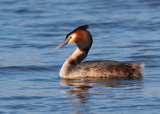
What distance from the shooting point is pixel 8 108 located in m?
8.66

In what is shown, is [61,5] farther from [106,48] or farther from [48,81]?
[48,81]

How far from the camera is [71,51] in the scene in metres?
14.8

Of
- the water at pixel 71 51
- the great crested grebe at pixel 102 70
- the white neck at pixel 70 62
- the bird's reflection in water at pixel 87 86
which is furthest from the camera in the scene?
the white neck at pixel 70 62

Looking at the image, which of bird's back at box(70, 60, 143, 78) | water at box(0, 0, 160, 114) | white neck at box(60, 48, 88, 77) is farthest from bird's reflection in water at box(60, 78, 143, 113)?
white neck at box(60, 48, 88, 77)

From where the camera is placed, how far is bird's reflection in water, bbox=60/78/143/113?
30.1ft

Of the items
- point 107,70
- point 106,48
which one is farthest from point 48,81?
point 106,48

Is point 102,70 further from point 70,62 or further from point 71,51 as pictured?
point 71,51

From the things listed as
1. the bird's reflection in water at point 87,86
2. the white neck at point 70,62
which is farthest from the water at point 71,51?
the white neck at point 70,62

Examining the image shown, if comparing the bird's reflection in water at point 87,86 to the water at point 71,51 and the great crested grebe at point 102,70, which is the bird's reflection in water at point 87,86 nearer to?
the water at point 71,51

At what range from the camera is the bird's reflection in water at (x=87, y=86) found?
9.16 metres

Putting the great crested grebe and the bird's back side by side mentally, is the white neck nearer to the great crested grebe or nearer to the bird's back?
the great crested grebe

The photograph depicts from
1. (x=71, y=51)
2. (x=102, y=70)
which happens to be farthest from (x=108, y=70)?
(x=71, y=51)

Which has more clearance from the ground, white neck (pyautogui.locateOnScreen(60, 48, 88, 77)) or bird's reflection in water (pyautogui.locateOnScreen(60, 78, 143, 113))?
white neck (pyautogui.locateOnScreen(60, 48, 88, 77))

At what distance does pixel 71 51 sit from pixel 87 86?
4.34 metres
